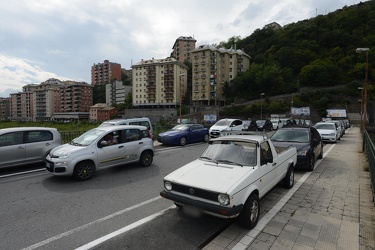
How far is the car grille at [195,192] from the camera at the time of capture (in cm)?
346

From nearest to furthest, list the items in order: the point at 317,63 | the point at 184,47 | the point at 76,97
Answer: the point at 317,63 < the point at 76,97 < the point at 184,47

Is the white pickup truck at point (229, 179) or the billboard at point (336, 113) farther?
Answer: the billboard at point (336, 113)

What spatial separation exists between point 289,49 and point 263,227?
284 ft

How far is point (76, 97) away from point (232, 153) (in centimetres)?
11976

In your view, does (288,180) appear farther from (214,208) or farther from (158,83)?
(158,83)

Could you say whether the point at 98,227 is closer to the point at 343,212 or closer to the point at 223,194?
the point at 223,194

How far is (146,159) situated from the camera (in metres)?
8.53

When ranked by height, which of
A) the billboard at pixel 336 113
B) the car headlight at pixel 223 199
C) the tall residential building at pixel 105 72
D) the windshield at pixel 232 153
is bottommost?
the car headlight at pixel 223 199

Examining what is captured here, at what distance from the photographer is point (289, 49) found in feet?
253

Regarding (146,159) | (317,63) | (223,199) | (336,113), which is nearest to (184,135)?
(146,159)

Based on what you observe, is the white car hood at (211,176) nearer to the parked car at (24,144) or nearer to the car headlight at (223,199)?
the car headlight at (223,199)

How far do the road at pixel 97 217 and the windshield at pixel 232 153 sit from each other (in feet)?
3.81

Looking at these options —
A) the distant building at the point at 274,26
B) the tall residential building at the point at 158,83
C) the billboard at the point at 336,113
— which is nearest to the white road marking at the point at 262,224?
the billboard at the point at 336,113

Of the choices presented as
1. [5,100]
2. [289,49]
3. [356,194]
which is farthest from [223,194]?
[5,100]
